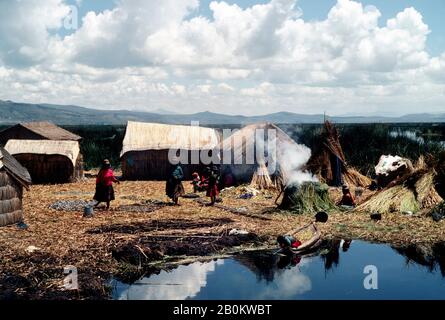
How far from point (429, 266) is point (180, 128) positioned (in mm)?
16217

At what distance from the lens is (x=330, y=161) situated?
674 inches

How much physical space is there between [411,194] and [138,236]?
7044 millimetres

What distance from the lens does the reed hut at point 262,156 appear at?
1686cm

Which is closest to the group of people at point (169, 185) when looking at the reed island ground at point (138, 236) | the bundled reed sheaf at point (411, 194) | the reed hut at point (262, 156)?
the reed island ground at point (138, 236)

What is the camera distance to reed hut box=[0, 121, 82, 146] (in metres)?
22.4

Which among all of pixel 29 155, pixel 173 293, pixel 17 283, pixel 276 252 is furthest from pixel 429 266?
pixel 29 155

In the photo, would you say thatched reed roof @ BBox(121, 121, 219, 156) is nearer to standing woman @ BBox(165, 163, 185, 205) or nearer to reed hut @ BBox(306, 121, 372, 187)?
reed hut @ BBox(306, 121, 372, 187)

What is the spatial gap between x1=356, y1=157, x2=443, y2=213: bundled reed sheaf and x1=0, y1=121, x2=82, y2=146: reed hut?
15.2 metres

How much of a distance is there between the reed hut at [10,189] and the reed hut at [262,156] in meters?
7.89

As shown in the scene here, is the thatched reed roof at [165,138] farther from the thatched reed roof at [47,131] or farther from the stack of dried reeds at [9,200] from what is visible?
the stack of dried reeds at [9,200]

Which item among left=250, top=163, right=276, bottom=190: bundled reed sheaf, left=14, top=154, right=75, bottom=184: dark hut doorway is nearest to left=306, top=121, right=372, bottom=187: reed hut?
left=250, top=163, right=276, bottom=190: bundled reed sheaf

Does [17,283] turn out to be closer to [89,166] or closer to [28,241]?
[28,241]

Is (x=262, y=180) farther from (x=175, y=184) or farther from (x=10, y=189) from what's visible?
(x=10, y=189)
